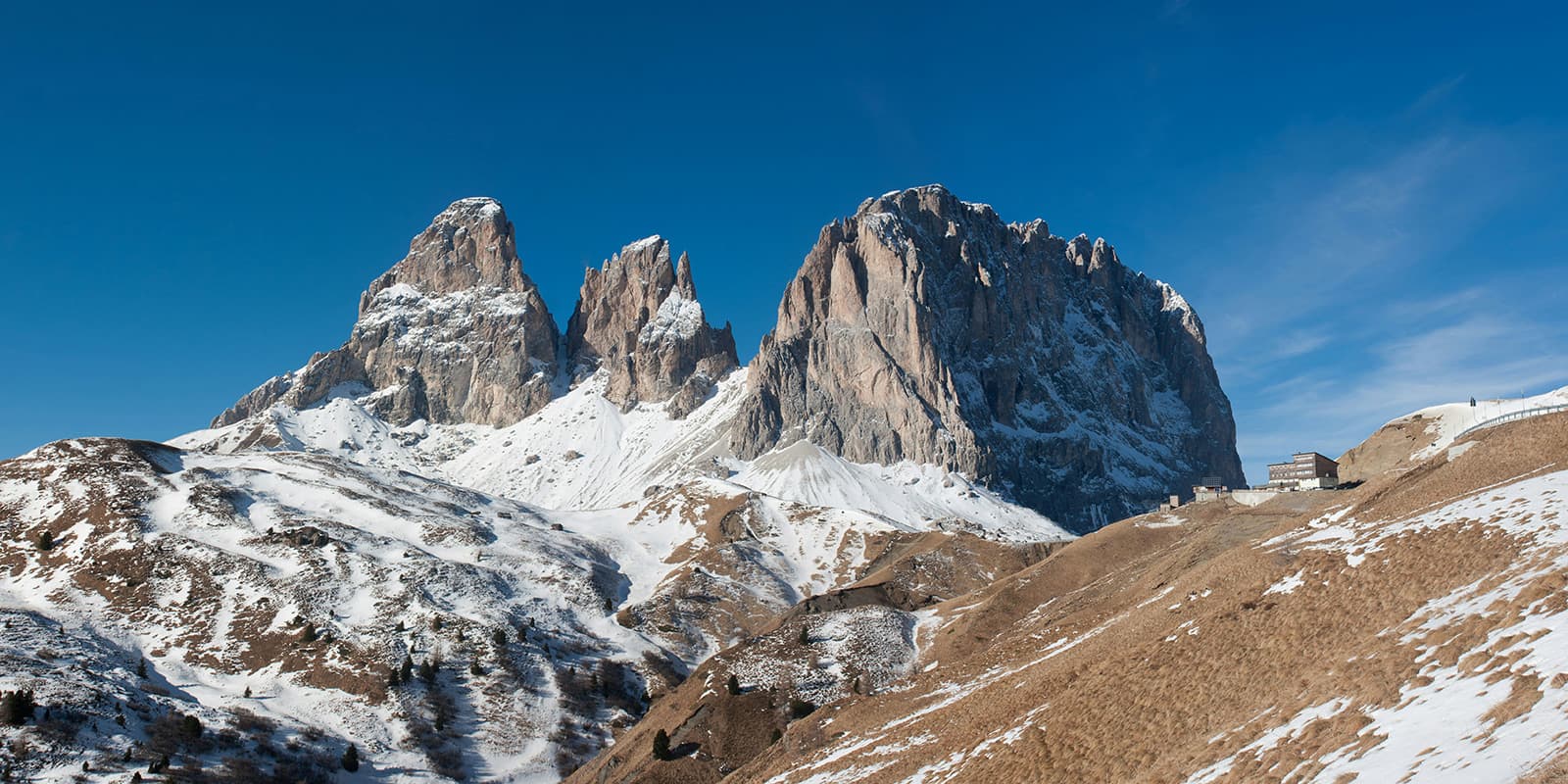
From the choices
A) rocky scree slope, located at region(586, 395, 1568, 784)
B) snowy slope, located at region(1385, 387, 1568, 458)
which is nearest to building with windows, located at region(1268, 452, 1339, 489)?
snowy slope, located at region(1385, 387, 1568, 458)

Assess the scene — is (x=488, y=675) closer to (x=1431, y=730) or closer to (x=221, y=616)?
(x=221, y=616)

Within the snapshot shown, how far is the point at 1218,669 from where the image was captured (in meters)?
26.6

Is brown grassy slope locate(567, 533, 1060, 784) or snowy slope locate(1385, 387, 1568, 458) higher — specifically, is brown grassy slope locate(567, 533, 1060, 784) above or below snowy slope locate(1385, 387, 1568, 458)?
below

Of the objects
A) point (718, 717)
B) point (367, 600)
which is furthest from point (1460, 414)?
point (367, 600)

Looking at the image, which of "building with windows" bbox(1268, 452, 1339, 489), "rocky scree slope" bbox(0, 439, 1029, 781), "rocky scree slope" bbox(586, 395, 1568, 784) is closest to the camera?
"rocky scree slope" bbox(586, 395, 1568, 784)

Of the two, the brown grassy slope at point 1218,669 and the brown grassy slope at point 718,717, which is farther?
the brown grassy slope at point 718,717

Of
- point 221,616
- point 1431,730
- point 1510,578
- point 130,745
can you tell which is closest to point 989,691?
point 1510,578

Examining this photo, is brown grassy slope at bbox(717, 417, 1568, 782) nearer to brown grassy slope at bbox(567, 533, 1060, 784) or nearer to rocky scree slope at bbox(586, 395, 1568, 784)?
rocky scree slope at bbox(586, 395, 1568, 784)

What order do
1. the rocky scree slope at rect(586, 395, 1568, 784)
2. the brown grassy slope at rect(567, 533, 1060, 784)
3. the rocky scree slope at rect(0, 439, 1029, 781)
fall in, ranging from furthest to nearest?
the rocky scree slope at rect(0, 439, 1029, 781)
the brown grassy slope at rect(567, 533, 1060, 784)
the rocky scree slope at rect(586, 395, 1568, 784)

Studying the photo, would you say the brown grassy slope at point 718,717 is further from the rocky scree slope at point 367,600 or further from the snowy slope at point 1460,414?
the snowy slope at point 1460,414

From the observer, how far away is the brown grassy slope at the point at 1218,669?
2078cm

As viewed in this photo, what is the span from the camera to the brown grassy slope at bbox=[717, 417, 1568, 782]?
2078cm

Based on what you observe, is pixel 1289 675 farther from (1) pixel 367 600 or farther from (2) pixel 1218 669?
(1) pixel 367 600

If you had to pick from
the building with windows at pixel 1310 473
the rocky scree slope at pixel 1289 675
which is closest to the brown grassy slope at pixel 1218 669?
the rocky scree slope at pixel 1289 675
